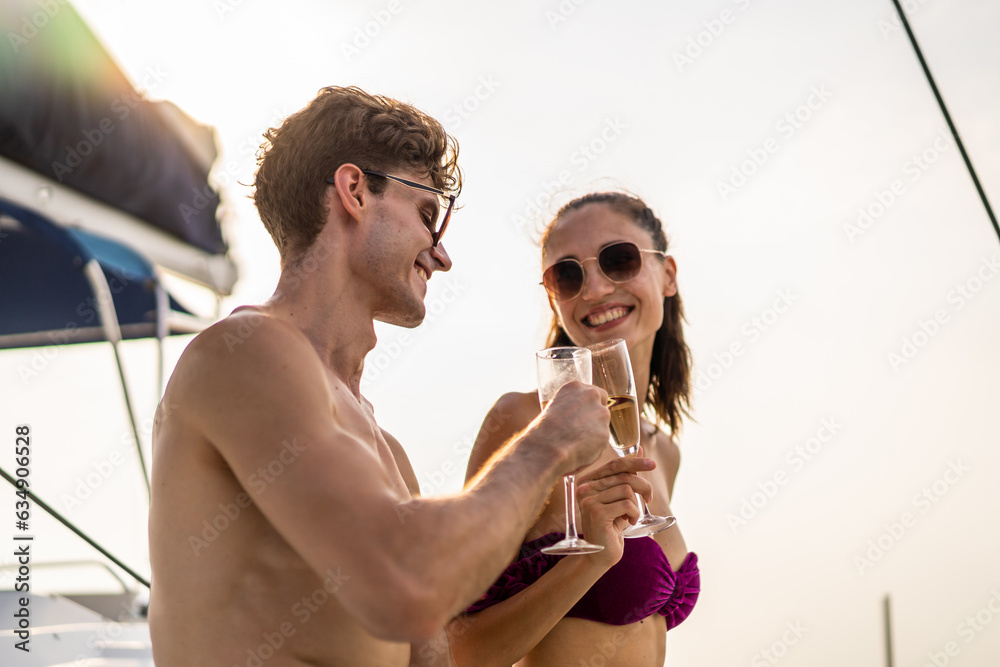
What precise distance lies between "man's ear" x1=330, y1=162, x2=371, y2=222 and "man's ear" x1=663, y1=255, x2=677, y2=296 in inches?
63.6

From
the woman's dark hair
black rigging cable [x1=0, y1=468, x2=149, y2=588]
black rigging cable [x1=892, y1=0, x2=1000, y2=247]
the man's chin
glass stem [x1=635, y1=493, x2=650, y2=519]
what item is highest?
black rigging cable [x1=892, y1=0, x2=1000, y2=247]

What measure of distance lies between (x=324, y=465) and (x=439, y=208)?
3.12 ft

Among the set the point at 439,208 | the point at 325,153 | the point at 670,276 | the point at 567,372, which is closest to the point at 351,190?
the point at 325,153

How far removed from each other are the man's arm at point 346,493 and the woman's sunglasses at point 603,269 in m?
1.46

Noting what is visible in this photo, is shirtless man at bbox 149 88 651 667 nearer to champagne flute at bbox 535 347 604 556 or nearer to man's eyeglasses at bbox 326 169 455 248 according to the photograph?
man's eyeglasses at bbox 326 169 455 248

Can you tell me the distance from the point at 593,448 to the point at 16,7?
138 inches

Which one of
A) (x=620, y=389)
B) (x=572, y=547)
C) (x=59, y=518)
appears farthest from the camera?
(x=59, y=518)

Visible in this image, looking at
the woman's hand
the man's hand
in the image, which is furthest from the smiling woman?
the man's hand

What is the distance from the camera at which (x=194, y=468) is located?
4.29ft

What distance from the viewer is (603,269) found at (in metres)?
2.73

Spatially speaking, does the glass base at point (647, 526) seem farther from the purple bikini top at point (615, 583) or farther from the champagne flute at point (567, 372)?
the purple bikini top at point (615, 583)

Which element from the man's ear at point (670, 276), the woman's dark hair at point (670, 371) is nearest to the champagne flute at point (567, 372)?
the man's ear at point (670, 276)

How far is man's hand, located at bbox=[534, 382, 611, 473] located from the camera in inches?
54.8

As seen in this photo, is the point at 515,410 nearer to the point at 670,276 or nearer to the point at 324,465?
the point at 670,276
